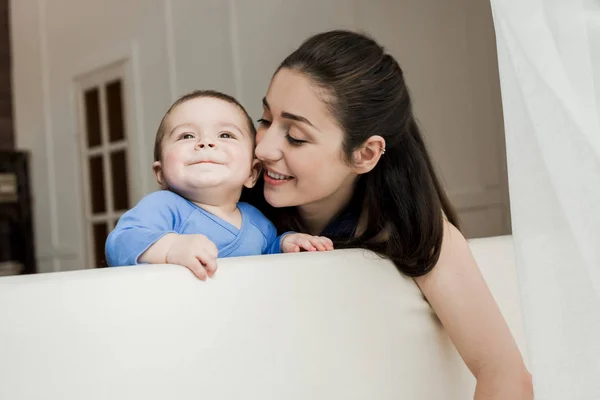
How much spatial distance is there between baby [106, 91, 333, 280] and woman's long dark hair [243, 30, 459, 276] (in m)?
0.13

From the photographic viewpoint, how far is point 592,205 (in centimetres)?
78

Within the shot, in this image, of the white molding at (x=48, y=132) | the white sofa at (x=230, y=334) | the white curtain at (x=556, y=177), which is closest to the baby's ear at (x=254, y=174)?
the white sofa at (x=230, y=334)

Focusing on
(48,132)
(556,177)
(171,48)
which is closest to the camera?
Result: (556,177)

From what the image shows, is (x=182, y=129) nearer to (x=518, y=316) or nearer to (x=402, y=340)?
(x=402, y=340)

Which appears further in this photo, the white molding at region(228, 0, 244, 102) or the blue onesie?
the white molding at region(228, 0, 244, 102)

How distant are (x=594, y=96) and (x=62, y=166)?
125 inches

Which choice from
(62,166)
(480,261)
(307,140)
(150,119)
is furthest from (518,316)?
(62,166)

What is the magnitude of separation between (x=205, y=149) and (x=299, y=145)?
163 mm

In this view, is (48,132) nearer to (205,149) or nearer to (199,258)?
(205,149)

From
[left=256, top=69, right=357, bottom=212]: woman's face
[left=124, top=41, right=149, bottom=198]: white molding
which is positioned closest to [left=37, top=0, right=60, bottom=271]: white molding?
[left=124, top=41, right=149, bottom=198]: white molding

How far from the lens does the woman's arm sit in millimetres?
1093

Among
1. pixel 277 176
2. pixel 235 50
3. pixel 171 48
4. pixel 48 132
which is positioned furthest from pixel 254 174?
pixel 48 132

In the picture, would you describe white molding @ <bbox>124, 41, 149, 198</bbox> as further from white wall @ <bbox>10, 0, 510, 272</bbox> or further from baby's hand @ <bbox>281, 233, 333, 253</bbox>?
baby's hand @ <bbox>281, 233, 333, 253</bbox>

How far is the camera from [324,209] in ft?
4.50
